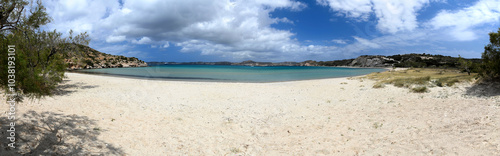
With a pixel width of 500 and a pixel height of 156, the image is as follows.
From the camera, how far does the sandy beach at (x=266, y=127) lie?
7.32m

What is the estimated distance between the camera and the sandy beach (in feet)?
24.0

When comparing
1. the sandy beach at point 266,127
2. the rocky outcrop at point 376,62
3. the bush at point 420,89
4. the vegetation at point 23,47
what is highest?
the rocky outcrop at point 376,62

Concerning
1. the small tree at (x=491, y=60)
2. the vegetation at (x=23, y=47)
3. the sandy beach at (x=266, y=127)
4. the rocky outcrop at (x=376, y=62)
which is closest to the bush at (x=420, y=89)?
the sandy beach at (x=266, y=127)

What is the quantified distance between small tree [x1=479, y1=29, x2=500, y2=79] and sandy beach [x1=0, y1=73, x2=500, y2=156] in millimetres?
1487

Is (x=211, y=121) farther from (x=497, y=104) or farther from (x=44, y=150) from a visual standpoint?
(x=497, y=104)

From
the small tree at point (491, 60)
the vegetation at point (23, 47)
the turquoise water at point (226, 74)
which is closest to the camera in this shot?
the vegetation at point (23, 47)

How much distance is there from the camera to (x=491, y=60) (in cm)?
1403

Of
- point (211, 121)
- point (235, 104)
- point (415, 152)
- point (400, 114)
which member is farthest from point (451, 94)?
point (211, 121)

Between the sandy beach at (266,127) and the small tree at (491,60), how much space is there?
1487 millimetres

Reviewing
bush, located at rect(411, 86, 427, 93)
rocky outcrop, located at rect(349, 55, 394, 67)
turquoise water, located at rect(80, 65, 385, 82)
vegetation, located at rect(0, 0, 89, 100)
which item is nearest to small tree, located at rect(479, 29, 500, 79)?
bush, located at rect(411, 86, 427, 93)

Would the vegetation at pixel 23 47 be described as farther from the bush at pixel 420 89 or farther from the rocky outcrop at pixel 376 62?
the rocky outcrop at pixel 376 62

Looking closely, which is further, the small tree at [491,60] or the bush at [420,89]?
the bush at [420,89]

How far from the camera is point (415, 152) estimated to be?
6.89 metres

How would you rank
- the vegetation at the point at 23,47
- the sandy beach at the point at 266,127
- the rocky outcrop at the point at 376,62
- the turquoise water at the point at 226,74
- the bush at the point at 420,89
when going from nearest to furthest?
the vegetation at the point at 23,47, the sandy beach at the point at 266,127, the bush at the point at 420,89, the turquoise water at the point at 226,74, the rocky outcrop at the point at 376,62
